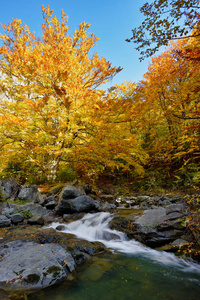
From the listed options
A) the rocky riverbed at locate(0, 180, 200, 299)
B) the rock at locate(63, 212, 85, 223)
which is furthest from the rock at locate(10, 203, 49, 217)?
the rock at locate(63, 212, 85, 223)

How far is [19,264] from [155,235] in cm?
359

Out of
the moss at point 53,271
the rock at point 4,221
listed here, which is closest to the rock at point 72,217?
the rock at point 4,221

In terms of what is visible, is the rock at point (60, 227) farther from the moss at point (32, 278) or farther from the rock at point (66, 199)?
the moss at point (32, 278)

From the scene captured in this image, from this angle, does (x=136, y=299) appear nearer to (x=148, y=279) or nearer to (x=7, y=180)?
(x=148, y=279)

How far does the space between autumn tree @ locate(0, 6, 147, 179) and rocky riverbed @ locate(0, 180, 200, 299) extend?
202 cm

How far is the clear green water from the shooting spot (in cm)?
250

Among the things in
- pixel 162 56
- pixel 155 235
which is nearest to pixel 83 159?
pixel 155 235

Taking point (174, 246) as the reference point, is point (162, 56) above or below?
above

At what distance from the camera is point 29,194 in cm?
743

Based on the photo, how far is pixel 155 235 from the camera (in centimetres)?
447

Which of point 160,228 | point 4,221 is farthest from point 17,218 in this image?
→ point 160,228

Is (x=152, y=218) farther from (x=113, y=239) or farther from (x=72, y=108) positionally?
(x=72, y=108)

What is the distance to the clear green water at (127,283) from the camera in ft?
8.20

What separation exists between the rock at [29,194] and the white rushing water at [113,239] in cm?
226
